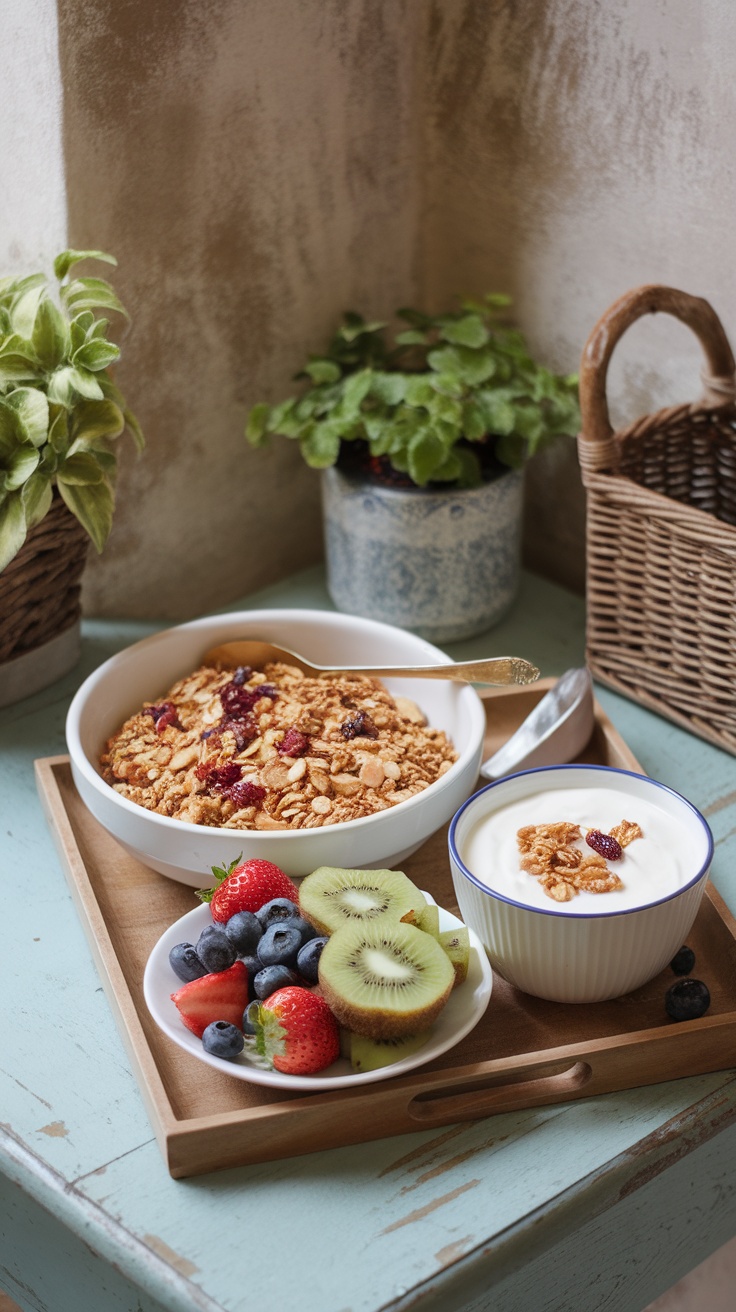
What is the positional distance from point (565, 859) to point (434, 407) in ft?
1.90

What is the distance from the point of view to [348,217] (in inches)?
59.7

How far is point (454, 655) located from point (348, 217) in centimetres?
56

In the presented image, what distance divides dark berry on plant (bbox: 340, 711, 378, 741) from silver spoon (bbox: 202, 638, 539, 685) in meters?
0.07

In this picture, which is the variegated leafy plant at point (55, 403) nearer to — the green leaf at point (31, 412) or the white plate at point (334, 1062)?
the green leaf at point (31, 412)

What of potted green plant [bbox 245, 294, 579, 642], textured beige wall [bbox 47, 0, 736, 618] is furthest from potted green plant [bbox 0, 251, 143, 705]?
potted green plant [bbox 245, 294, 579, 642]

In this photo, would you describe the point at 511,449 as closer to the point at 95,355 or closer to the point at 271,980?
the point at 95,355

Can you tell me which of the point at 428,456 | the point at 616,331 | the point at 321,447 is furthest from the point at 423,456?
the point at 616,331

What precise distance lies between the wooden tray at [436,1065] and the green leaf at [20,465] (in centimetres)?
39

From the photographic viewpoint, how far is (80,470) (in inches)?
46.8

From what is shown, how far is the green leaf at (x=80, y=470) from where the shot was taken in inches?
46.4

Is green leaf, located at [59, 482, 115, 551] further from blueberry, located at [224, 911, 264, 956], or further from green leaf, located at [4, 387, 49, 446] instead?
blueberry, located at [224, 911, 264, 956]

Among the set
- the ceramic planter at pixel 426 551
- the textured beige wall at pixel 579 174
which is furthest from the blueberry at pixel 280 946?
the textured beige wall at pixel 579 174

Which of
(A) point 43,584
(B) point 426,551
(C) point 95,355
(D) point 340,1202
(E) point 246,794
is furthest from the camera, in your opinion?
(B) point 426,551

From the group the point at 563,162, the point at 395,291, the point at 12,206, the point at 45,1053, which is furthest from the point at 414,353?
the point at 45,1053
